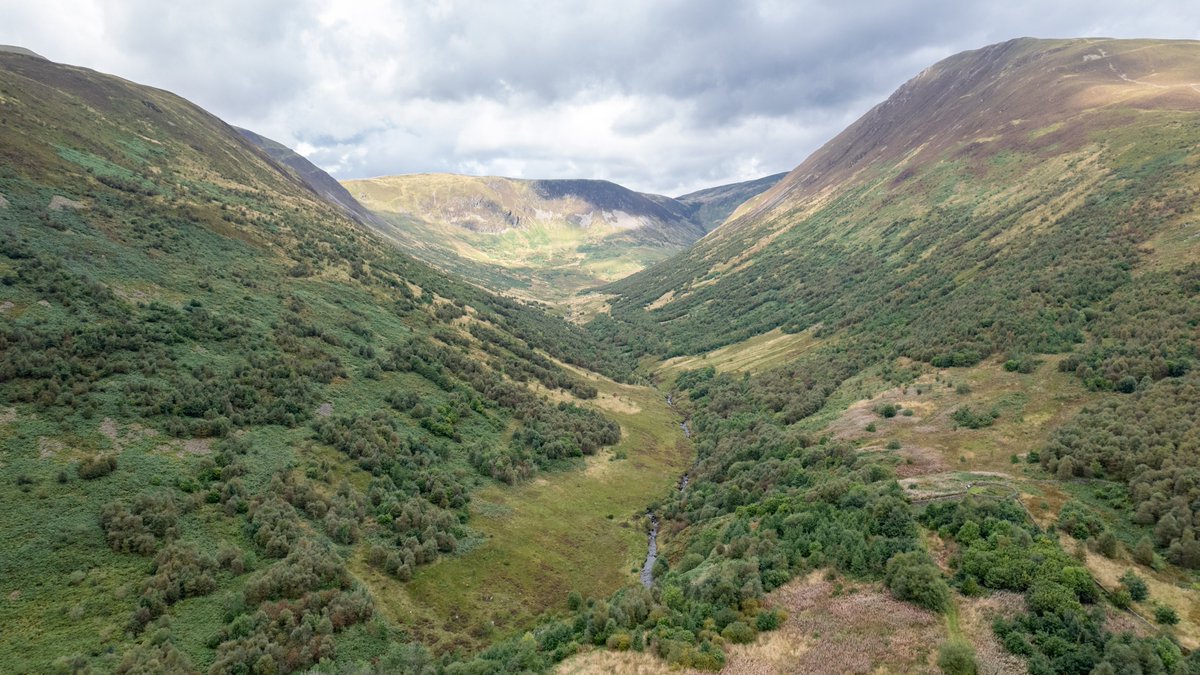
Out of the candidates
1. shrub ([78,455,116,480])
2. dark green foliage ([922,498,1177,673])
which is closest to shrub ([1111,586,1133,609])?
dark green foliage ([922,498,1177,673])

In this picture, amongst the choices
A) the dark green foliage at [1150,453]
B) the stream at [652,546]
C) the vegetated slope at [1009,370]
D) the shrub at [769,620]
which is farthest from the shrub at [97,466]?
the dark green foliage at [1150,453]

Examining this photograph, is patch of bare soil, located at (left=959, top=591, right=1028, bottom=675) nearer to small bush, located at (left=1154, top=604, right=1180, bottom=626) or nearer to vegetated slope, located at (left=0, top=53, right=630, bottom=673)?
small bush, located at (left=1154, top=604, right=1180, bottom=626)

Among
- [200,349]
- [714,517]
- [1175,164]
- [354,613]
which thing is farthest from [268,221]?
[1175,164]

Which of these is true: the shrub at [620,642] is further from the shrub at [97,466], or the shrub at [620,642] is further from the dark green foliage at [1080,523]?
the shrub at [97,466]

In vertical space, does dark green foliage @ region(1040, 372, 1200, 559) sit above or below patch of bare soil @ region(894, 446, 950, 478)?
above

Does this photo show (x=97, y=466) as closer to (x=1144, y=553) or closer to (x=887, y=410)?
(x=1144, y=553)

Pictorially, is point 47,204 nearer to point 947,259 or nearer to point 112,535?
point 112,535

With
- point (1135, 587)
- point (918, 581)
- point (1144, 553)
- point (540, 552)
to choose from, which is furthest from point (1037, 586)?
point (540, 552)
